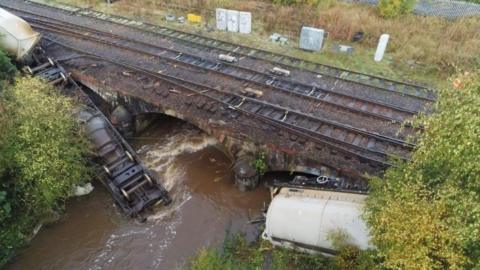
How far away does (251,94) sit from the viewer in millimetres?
19281

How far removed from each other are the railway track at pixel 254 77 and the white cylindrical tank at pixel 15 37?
13.7 ft

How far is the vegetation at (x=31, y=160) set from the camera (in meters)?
13.9

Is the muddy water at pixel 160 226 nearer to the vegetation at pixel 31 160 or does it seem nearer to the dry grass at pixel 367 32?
the vegetation at pixel 31 160

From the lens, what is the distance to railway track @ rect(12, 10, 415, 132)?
1812 cm

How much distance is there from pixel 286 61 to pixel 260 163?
8.57m

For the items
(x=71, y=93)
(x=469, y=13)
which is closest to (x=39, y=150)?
(x=71, y=93)

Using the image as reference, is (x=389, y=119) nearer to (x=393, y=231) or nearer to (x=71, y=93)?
(x=393, y=231)

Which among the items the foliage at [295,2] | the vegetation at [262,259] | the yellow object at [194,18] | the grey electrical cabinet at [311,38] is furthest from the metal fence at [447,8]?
the vegetation at [262,259]

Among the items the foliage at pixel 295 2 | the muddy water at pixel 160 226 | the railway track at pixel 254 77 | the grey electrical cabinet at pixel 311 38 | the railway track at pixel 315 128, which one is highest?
the foliage at pixel 295 2

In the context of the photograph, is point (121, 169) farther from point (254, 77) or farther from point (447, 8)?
point (447, 8)

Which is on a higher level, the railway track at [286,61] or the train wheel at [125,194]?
the railway track at [286,61]

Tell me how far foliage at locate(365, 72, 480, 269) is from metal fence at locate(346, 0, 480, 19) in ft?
66.2

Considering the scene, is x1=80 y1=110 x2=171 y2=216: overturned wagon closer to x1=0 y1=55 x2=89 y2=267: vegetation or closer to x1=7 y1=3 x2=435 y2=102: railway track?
x1=0 y1=55 x2=89 y2=267: vegetation

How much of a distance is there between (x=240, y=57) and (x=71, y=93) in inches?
383
